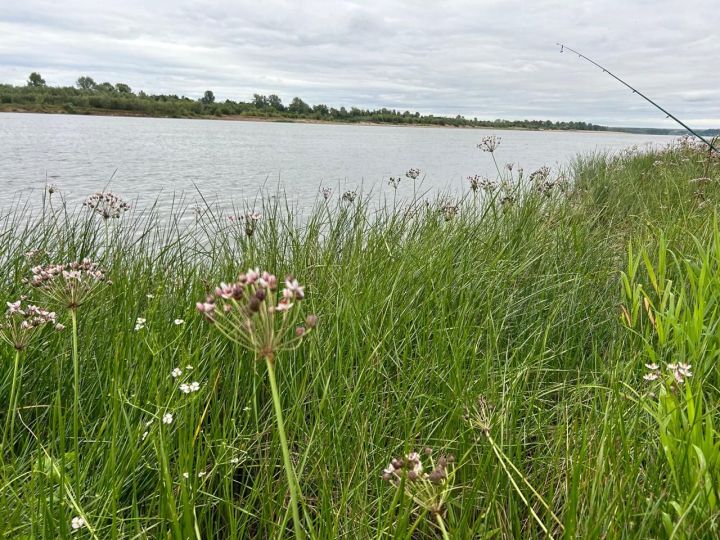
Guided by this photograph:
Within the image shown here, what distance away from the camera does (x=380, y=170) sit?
1797cm

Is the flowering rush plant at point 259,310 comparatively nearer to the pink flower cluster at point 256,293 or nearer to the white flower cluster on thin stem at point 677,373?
the pink flower cluster at point 256,293

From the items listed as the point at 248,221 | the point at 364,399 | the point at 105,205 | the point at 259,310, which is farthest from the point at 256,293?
the point at 105,205

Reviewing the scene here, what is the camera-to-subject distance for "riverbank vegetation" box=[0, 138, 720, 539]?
4.82ft

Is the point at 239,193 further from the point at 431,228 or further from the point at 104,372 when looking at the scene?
the point at 104,372

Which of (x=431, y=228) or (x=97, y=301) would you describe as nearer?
Result: (x=97, y=301)

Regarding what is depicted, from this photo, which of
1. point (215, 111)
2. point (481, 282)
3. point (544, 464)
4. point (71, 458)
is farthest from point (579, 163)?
point (215, 111)

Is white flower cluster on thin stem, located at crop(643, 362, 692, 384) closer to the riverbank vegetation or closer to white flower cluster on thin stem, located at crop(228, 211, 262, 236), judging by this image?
the riverbank vegetation

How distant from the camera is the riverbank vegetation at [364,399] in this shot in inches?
57.8

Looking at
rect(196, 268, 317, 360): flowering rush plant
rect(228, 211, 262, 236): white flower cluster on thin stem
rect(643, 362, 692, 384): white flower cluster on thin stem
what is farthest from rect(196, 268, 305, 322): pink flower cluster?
rect(228, 211, 262, 236): white flower cluster on thin stem

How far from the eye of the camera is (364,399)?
219cm

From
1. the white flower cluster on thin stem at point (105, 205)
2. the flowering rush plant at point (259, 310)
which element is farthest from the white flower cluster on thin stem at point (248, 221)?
the flowering rush plant at point (259, 310)

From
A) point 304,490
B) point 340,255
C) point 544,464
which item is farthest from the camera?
point 340,255

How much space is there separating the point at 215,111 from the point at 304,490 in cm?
7475

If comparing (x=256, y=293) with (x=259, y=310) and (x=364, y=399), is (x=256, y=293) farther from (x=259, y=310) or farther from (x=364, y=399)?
(x=364, y=399)
